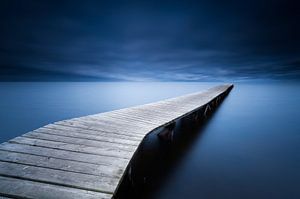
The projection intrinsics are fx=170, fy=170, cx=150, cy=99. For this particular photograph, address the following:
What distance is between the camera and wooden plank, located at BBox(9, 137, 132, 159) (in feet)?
8.07

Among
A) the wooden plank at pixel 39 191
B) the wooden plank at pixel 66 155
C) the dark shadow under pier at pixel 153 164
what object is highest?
the wooden plank at pixel 66 155

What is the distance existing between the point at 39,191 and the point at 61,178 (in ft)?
0.75

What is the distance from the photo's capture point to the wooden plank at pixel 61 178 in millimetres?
1702

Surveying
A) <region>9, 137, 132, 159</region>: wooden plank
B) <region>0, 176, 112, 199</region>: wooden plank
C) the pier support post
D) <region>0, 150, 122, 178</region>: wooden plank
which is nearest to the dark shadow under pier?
the pier support post

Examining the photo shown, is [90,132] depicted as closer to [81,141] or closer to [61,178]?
[81,141]

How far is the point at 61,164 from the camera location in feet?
6.79

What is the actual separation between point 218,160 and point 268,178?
151 cm

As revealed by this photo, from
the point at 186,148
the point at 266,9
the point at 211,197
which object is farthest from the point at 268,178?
the point at 266,9

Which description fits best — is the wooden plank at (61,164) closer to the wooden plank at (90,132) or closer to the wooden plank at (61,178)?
the wooden plank at (61,178)

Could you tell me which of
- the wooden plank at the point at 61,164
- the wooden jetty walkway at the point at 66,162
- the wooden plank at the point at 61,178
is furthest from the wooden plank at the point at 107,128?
the wooden plank at the point at 61,178

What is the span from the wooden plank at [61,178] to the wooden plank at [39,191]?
0.05 meters

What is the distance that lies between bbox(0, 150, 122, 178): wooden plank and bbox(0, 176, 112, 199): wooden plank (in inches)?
11.9

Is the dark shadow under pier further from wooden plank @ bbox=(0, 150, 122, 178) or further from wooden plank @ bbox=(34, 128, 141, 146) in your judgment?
wooden plank @ bbox=(0, 150, 122, 178)

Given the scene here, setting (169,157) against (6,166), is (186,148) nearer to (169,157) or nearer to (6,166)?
(169,157)
